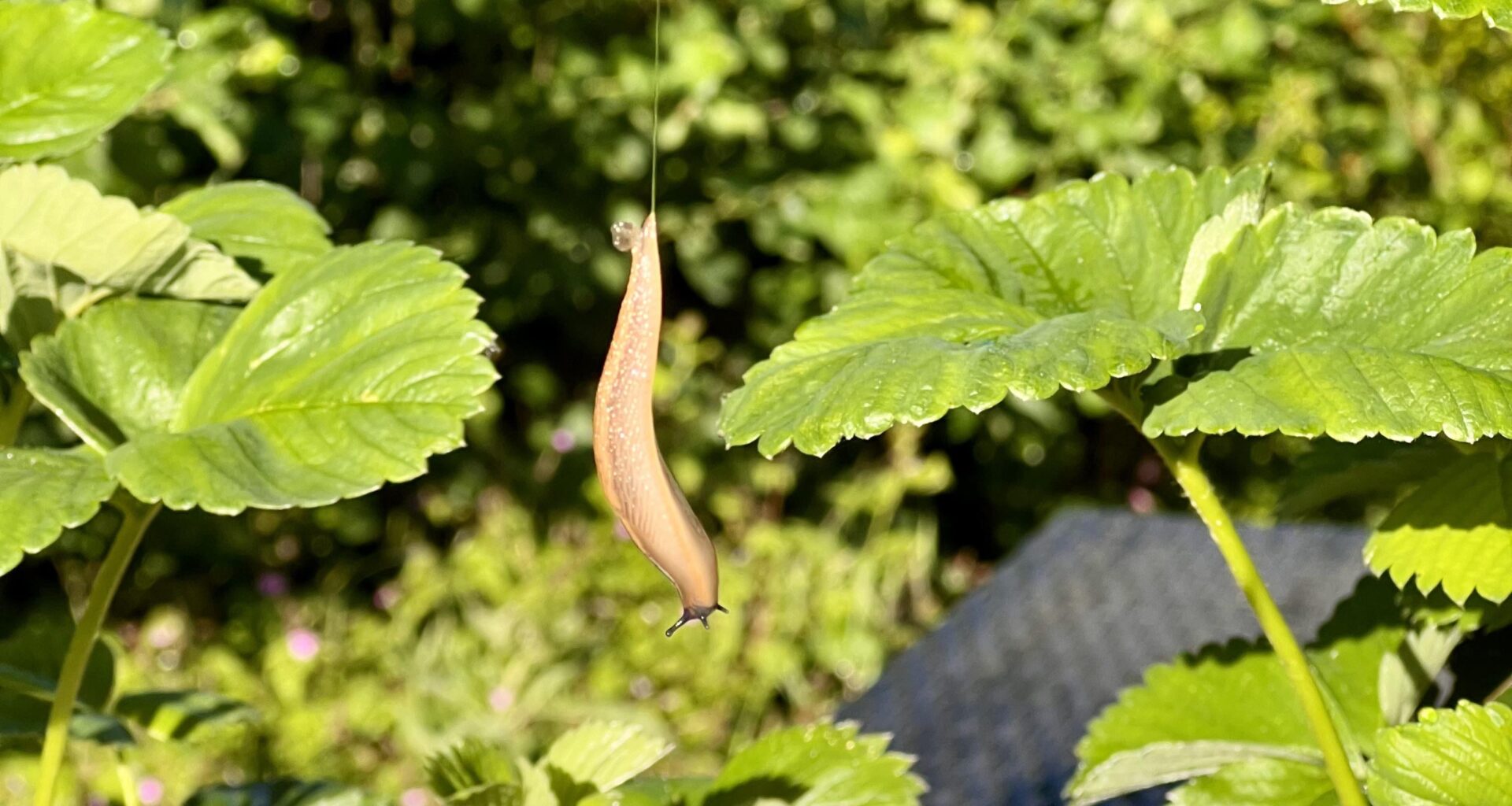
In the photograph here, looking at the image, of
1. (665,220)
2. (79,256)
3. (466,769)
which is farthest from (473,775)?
(665,220)

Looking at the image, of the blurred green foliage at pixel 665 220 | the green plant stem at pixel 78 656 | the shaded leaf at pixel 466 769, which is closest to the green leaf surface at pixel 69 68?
the green plant stem at pixel 78 656

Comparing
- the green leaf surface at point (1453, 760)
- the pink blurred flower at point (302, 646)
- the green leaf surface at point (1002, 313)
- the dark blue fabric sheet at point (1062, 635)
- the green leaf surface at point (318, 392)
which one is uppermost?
the green leaf surface at point (1002, 313)

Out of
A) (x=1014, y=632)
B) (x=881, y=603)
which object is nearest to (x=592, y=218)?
(x=881, y=603)

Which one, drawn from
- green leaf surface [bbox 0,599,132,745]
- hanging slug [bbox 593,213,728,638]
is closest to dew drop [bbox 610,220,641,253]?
hanging slug [bbox 593,213,728,638]

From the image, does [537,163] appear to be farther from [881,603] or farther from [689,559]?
[689,559]

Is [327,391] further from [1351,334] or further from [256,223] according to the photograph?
[1351,334]

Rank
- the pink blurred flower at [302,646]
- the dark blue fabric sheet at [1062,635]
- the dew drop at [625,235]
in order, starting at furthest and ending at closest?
the pink blurred flower at [302,646], the dark blue fabric sheet at [1062,635], the dew drop at [625,235]

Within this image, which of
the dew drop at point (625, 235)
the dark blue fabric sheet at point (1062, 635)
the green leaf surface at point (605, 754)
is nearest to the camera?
the dew drop at point (625, 235)

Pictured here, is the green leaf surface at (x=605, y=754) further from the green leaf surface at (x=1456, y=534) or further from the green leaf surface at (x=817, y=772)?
the green leaf surface at (x=1456, y=534)
